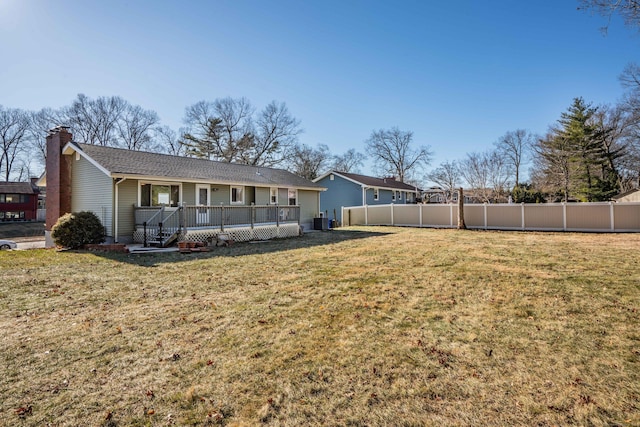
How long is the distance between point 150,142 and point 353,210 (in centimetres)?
3269

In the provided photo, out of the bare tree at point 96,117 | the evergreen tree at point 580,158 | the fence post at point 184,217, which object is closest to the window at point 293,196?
the fence post at point 184,217

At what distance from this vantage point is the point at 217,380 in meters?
2.92

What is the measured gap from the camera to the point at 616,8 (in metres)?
6.12

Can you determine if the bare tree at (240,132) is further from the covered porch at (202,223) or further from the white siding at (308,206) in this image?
the covered porch at (202,223)

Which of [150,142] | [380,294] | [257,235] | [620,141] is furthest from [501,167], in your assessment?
[150,142]

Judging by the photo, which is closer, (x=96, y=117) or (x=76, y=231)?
(x=76, y=231)

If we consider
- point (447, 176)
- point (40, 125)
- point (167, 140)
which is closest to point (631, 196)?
point (447, 176)

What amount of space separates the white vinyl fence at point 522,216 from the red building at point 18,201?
43.5 meters

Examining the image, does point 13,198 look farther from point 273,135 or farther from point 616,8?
point 616,8

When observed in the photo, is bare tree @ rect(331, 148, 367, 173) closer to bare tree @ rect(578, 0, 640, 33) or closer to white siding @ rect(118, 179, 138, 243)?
white siding @ rect(118, 179, 138, 243)

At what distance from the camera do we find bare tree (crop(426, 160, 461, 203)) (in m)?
35.6

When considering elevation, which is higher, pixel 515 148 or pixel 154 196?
pixel 515 148

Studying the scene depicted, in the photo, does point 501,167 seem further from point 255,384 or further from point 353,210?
point 255,384

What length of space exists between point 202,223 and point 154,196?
3.35m
